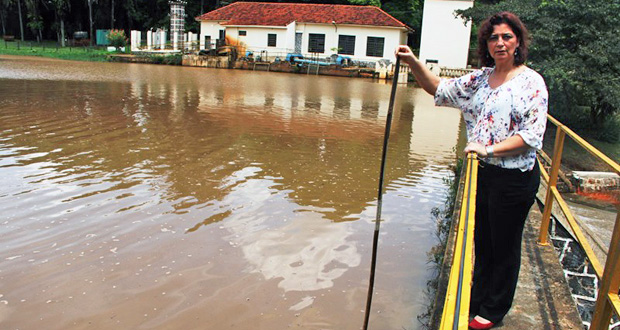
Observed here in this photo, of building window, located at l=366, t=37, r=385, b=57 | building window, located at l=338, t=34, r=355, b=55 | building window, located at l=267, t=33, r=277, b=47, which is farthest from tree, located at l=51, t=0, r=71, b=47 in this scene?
building window, located at l=366, t=37, r=385, b=57

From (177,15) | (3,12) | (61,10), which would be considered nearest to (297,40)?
(177,15)

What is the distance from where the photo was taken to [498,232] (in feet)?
8.90

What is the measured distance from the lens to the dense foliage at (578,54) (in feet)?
38.5

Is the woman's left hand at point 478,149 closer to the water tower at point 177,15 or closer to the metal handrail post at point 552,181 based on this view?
the metal handrail post at point 552,181

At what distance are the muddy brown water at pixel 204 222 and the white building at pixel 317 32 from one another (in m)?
28.2

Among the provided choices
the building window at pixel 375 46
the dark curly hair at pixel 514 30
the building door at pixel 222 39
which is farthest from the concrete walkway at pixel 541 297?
the building door at pixel 222 39

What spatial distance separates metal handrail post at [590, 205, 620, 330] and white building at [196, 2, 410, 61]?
118 ft

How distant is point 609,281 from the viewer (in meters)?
2.27

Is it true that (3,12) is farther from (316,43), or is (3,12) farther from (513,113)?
(513,113)

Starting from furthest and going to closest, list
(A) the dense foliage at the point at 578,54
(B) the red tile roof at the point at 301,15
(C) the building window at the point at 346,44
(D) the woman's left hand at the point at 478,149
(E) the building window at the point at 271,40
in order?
1. (E) the building window at the point at 271,40
2. (C) the building window at the point at 346,44
3. (B) the red tile roof at the point at 301,15
4. (A) the dense foliage at the point at 578,54
5. (D) the woman's left hand at the point at 478,149

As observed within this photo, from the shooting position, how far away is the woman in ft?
8.18

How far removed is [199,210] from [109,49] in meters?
39.6

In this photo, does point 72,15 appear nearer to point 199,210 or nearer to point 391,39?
point 391,39

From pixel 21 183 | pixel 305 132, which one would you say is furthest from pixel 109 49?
pixel 21 183
